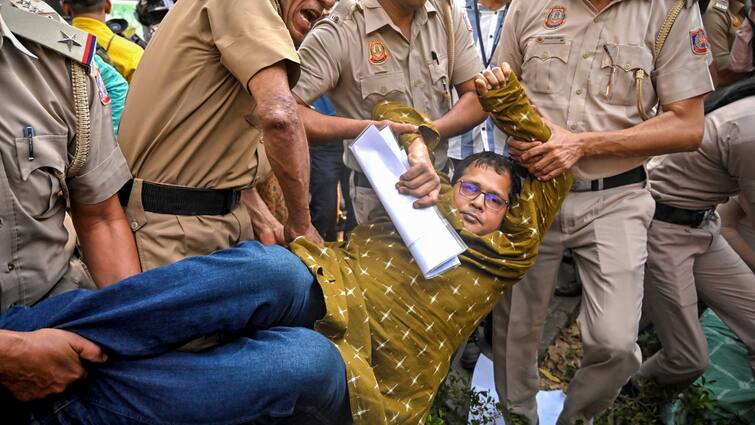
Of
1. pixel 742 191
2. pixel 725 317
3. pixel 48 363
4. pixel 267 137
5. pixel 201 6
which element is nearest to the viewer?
pixel 48 363

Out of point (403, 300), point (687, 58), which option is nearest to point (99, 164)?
point (403, 300)

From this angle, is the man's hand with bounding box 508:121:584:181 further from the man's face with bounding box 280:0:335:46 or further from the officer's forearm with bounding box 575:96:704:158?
the man's face with bounding box 280:0:335:46

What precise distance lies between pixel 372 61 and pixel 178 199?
4.06 ft

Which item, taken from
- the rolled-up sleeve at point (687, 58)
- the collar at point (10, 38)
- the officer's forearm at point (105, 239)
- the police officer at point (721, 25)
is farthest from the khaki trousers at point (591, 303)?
the collar at point (10, 38)

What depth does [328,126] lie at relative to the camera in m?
2.84

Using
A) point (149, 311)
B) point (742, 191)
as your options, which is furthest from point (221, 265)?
point (742, 191)

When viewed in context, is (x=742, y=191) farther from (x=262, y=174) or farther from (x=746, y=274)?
(x=262, y=174)

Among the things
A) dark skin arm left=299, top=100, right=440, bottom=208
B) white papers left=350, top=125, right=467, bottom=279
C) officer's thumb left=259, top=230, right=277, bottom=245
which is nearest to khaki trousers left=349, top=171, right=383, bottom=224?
dark skin arm left=299, top=100, right=440, bottom=208

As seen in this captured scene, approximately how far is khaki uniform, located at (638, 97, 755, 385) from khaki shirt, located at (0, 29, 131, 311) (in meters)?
2.95

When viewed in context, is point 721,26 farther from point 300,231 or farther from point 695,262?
point 300,231

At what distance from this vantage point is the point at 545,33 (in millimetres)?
2971

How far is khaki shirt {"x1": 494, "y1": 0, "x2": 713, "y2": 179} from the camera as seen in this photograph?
2781 mm

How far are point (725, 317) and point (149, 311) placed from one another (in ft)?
10.7

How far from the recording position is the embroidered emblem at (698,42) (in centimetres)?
277
